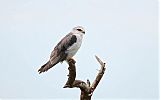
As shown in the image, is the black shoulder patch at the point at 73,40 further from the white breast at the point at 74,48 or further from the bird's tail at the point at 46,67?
the bird's tail at the point at 46,67

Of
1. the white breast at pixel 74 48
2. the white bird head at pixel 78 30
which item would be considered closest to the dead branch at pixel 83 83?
the white breast at pixel 74 48

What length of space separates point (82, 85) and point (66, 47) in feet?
0.91

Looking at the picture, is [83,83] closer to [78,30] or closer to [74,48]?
[74,48]

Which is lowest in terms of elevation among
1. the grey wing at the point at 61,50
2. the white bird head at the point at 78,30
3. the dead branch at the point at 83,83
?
the dead branch at the point at 83,83

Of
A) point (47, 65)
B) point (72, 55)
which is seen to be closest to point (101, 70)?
point (72, 55)

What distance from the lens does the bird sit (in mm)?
2182

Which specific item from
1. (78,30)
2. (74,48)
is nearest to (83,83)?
(74,48)

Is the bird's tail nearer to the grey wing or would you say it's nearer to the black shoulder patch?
the grey wing

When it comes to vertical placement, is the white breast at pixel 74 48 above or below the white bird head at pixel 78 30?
below

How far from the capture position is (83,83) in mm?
2178

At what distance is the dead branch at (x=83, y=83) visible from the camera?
6.97 feet

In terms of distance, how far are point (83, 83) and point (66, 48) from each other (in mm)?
261

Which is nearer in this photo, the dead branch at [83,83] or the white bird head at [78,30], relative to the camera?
the dead branch at [83,83]

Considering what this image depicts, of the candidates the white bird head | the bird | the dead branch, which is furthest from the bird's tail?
the white bird head
